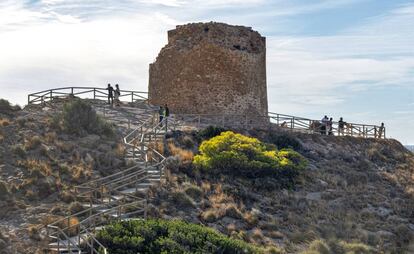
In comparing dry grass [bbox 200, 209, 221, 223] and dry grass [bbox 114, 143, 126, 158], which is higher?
dry grass [bbox 114, 143, 126, 158]

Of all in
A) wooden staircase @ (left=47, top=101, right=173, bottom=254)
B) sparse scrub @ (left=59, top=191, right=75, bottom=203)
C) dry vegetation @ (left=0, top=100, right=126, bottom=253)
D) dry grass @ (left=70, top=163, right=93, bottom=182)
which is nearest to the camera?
wooden staircase @ (left=47, top=101, right=173, bottom=254)

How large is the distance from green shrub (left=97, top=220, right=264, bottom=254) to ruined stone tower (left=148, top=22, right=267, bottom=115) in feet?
55.4

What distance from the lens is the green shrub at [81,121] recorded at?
29.8m

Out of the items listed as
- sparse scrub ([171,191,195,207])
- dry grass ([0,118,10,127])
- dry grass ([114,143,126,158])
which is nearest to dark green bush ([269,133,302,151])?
dry grass ([114,143,126,158])

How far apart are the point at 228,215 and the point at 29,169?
24.4ft

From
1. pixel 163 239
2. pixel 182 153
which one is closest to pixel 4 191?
pixel 163 239

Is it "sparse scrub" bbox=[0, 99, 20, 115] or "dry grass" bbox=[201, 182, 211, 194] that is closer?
"dry grass" bbox=[201, 182, 211, 194]

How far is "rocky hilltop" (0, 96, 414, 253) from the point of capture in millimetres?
21828

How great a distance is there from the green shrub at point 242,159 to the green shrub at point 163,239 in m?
7.44

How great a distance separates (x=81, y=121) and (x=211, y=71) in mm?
9137

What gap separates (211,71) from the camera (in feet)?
120

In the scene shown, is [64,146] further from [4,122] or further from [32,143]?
[4,122]

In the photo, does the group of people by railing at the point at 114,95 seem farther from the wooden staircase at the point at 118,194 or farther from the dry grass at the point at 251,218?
the dry grass at the point at 251,218

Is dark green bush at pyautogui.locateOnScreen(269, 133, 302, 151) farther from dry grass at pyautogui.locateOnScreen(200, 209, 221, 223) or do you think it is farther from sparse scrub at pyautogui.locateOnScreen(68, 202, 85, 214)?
sparse scrub at pyautogui.locateOnScreen(68, 202, 85, 214)
